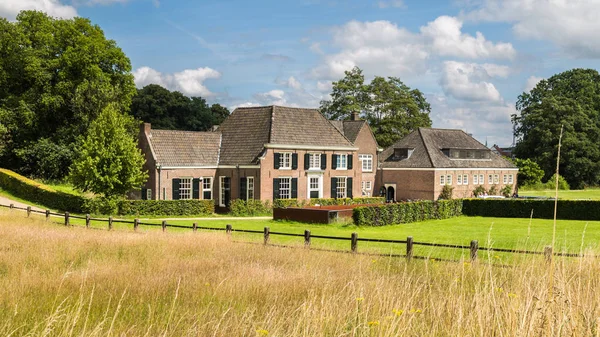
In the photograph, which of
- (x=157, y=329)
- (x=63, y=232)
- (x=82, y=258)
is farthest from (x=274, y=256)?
(x=63, y=232)

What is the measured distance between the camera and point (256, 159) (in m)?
41.3

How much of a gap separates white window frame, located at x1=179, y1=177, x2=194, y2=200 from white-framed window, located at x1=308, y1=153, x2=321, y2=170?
30.5 feet

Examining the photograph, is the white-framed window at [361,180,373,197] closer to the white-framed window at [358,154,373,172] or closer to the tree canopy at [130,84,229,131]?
the white-framed window at [358,154,373,172]

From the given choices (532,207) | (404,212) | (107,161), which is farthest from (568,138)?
(107,161)

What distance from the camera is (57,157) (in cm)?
4719

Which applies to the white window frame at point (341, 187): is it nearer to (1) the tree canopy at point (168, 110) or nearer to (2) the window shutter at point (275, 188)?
(2) the window shutter at point (275, 188)

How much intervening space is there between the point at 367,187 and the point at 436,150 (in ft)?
26.4

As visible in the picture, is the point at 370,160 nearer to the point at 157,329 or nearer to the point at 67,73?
the point at 67,73

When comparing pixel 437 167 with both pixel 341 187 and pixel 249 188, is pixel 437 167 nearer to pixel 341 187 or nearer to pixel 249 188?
pixel 341 187

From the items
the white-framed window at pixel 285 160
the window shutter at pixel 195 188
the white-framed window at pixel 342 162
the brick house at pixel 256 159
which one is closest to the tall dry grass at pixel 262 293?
the brick house at pixel 256 159

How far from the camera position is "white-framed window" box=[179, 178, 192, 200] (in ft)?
132

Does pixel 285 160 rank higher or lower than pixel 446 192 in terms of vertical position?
higher

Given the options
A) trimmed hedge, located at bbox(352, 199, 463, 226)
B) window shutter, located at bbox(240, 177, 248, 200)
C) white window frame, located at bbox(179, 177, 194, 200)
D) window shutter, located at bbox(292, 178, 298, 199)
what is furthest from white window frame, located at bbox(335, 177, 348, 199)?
white window frame, located at bbox(179, 177, 194, 200)

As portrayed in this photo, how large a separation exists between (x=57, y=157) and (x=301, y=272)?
138ft
